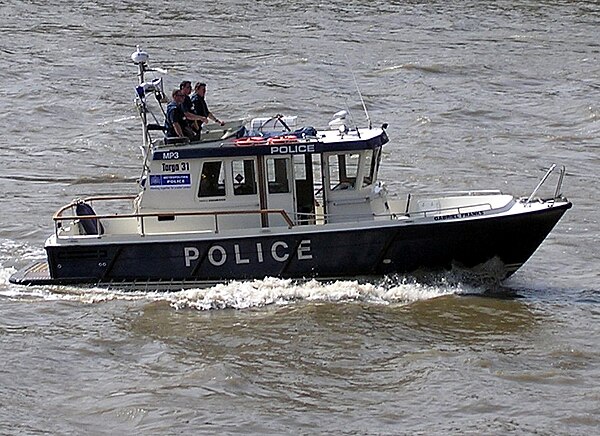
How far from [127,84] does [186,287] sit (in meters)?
17.3

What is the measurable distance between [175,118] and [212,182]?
934mm

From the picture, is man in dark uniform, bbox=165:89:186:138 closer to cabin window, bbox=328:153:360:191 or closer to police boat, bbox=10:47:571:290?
police boat, bbox=10:47:571:290

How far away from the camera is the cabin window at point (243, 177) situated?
16.9m

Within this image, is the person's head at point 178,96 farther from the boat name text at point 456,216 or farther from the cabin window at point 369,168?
the boat name text at point 456,216

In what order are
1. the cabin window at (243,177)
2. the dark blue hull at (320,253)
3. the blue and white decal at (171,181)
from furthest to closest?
the blue and white decal at (171,181) → the cabin window at (243,177) → the dark blue hull at (320,253)

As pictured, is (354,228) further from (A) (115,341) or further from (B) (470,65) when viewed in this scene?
(B) (470,65)

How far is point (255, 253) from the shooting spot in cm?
1686

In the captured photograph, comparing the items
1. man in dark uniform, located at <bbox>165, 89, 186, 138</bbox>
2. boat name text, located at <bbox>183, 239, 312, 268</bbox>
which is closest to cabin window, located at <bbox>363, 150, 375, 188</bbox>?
boat name text, located at <bbox>183, 239, 312, 268</bbox>

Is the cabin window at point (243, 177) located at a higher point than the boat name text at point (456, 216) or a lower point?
higher

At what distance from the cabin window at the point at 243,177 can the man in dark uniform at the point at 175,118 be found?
82cm

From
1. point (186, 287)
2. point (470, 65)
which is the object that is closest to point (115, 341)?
point (186, 287)

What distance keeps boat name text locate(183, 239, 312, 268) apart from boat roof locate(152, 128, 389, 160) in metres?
1.15

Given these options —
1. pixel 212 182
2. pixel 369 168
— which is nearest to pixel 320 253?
pixel 369 168

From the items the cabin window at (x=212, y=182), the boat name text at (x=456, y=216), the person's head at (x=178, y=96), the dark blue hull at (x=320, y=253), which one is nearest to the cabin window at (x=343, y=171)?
the dark blue hull at (x=320, y=253)
